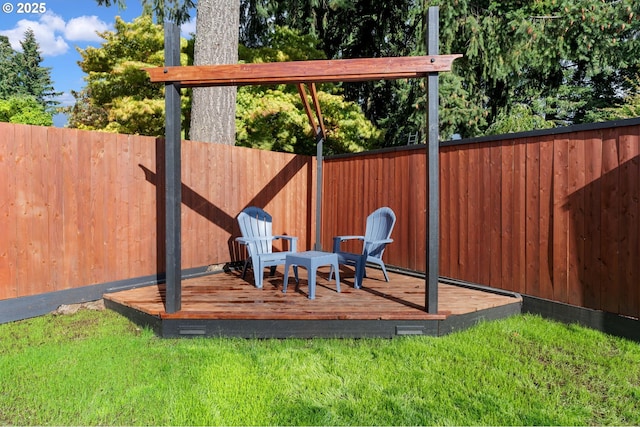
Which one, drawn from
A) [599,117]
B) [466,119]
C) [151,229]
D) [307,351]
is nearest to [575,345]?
[307,351]

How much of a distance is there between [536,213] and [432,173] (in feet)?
4.23

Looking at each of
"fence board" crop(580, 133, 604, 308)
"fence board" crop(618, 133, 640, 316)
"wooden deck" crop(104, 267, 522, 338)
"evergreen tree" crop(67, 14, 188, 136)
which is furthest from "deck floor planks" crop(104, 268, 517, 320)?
"evergreen tree" crop(67, 14, 188, 136)

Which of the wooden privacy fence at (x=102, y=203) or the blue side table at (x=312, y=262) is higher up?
the wooden privacy fence at (x=102, y=203)

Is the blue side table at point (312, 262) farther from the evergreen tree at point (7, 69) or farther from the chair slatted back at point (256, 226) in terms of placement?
the evergreen tree at point (7, 69)

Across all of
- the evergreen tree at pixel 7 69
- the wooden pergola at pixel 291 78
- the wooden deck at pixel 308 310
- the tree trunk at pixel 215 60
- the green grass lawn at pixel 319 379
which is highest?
the evergreen tree at pixel 7 69

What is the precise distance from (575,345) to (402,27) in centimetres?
874

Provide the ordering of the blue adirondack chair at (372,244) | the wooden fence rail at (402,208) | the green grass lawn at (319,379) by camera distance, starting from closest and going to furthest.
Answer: the green grass lawn at (319,379)
the wooden fence rail at (402,208)
the blue adirondack chair at (372,244)

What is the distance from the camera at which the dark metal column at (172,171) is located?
9.91ft

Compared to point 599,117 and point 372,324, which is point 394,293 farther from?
point 599,117

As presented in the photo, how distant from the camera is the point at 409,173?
15.8 feet

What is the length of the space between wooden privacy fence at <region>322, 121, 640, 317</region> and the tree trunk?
8.21ft

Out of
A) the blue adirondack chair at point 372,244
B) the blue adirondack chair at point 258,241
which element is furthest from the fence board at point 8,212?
the blue adirondack chair at point 372,244

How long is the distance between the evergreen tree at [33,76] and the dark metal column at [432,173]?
28226 millimetres

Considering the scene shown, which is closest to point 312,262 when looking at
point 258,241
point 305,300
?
point 305,300
